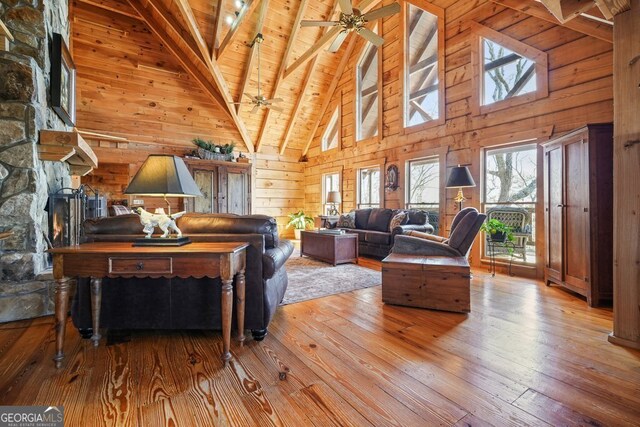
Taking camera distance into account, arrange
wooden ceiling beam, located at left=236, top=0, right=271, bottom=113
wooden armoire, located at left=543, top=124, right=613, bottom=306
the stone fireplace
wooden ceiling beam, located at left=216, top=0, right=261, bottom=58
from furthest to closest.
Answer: wooden ceiling beam, located at left=236, top=0, right=271, bottom=113 → wooden ceiling beam, located at left=216, top=0, right=261, bottom=58 → wooden armoire, located at left=543, top=124, right=613, bottom=306 → the stone fireplace

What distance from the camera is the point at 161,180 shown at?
73.4 inches

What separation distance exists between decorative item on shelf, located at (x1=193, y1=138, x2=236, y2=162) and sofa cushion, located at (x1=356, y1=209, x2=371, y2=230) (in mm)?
3574

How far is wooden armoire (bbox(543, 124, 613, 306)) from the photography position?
2.82 m

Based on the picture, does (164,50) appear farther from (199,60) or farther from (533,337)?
(533,337)

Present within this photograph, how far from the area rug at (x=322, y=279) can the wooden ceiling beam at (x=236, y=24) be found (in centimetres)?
428

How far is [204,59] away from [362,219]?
4.57 m

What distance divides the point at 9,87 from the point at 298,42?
5.34 metres

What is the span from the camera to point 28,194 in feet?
8.51

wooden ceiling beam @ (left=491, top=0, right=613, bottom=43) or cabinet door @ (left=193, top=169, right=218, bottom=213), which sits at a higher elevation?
wooden ceiling beam @ (left=491, top=0, right=613, bottom=43)

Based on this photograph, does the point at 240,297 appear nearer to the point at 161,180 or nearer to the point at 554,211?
the point at 161,180

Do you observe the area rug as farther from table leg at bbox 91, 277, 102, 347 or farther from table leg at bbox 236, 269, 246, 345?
table leg at bbox 91, 277, 102, 347

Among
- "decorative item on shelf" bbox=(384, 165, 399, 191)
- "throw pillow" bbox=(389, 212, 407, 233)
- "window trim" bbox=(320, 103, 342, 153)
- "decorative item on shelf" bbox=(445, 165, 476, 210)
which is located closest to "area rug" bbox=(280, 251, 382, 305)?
"throw pillow" bbox=(389, 212, 407, 233)

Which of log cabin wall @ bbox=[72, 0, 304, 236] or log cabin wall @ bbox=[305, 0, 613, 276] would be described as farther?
log cabin wall @ bbox=[72, 0, 304, 236]

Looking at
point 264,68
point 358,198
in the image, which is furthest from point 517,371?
point 264,68
